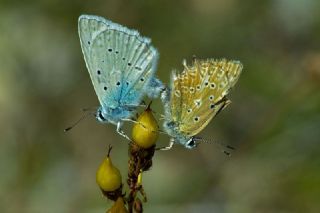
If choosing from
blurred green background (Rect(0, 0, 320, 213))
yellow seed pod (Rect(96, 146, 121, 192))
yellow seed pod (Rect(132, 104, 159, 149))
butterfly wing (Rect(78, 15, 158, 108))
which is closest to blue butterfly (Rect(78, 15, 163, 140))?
butterfly wing (Rect(78, 15, 158, 108))

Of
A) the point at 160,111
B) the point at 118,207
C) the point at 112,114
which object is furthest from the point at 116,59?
the point at 160,111

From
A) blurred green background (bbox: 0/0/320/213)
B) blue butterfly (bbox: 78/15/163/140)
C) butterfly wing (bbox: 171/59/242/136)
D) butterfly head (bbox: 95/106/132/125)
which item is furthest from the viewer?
blurred green background (bbox: 0/0/320/213)

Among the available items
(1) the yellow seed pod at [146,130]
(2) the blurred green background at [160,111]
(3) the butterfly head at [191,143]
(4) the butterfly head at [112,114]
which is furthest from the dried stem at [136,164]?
Result: (2) the blurred green background at [160,111]

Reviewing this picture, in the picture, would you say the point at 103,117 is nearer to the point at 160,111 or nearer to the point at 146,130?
the point at 146,130

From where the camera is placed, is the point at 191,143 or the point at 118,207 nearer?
the point at 118,207

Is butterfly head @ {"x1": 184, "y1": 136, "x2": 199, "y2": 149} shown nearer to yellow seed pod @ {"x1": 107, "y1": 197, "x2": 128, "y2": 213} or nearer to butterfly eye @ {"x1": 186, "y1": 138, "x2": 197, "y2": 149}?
butterfly eye @ {"x1": 186, "y1": 138, "x2": 197, "y2": 149}

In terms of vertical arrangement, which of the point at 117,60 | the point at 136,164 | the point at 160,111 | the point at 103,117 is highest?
the point at 117,60

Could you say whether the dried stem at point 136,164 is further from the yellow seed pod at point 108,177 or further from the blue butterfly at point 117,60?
the blue butterfly at point 117,60
